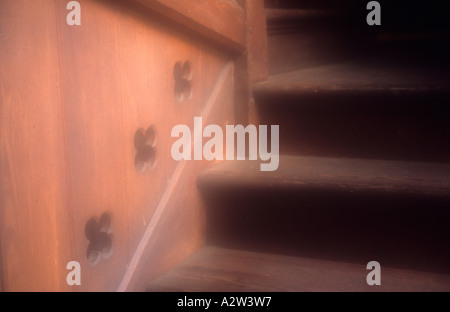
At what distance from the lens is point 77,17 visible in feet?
2.50

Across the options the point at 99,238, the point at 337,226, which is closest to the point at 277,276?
the point at 337,226

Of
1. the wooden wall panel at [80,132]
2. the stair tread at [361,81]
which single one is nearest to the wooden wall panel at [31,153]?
the wooden wall panel at [80,132]

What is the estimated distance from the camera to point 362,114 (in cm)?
123


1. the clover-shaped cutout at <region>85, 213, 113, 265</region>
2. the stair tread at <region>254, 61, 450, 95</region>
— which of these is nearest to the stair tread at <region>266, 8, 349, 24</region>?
the stair tread at <region>254, 61, 450, 95</region>

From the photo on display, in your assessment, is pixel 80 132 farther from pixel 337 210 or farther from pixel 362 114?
pixel 362 114

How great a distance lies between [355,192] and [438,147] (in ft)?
1.02

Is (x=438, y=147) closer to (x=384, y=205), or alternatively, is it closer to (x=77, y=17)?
(x=384, y=205)

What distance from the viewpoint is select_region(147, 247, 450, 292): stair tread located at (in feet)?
3.10

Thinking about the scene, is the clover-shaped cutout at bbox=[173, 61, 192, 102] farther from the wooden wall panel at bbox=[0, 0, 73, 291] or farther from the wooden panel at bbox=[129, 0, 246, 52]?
the wooden wall panel at bbox=[0, 0, 73, 291]

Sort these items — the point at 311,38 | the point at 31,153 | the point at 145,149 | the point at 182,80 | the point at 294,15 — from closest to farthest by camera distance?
the point at 31,153 < the point at 145,149 < the point at 182,80 < the point at 294,15 < the point at 311,38

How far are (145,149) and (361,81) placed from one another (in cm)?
63

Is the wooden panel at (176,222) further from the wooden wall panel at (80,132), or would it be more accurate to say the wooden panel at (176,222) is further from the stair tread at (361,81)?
the stair tread at (361,81)
